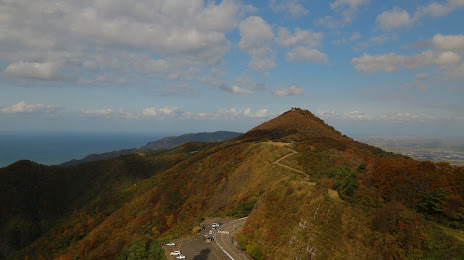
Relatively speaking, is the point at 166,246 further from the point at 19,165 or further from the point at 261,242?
the point at 19,165

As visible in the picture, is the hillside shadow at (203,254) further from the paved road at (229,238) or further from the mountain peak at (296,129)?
the mountain peak at (296,129)

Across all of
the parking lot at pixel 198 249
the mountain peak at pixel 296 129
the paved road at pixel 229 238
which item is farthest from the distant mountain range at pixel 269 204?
the parking lot at pixel 198 249

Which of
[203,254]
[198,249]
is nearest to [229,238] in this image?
[198,249]

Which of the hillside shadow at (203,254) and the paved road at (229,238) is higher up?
the paved road at (229,238)

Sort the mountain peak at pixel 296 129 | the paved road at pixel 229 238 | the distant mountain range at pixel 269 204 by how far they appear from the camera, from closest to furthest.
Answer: the distant mountain range at pixel 269 204
the paved road at pixel 229 238
the mountain peak at pixel 296 129

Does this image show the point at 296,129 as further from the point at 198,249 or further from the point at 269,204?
the point at 198,249

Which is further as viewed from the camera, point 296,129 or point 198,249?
point 296,129

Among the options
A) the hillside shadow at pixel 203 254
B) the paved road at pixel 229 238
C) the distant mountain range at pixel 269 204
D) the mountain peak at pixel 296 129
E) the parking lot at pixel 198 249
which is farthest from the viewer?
the mountain peak at pixel 296 129

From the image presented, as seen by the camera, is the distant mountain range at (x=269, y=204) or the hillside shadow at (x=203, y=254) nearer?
the distant mountain range at (x=269, y=204)

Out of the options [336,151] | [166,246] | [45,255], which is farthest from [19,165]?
[336,151]
